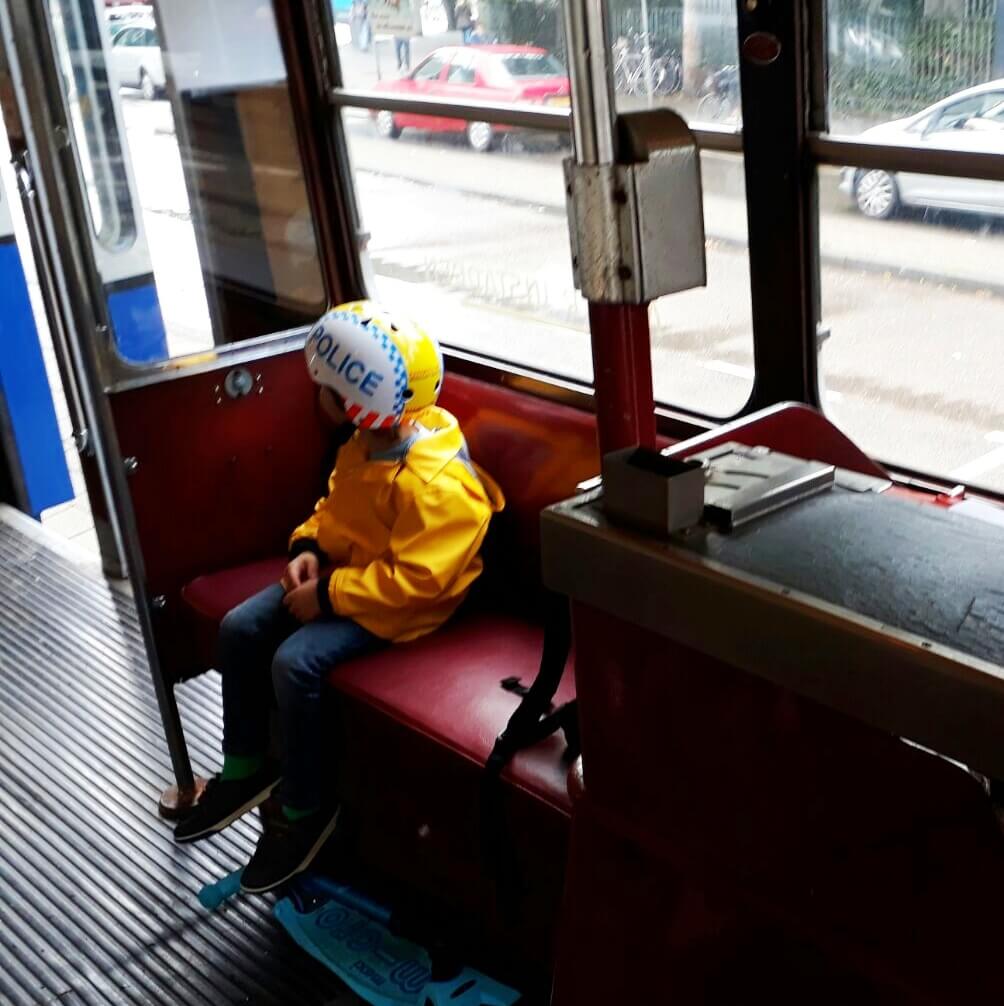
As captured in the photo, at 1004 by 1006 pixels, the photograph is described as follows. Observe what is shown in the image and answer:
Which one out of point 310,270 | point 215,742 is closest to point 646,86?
point 310,270

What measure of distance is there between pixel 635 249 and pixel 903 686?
0.44m

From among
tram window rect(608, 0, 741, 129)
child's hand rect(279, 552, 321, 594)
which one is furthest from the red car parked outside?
child's hand rect(279, 552, 321, 594)

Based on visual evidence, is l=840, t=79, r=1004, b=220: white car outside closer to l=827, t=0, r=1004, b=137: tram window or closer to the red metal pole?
l=827, t=0, r=1004, b=137: tram window

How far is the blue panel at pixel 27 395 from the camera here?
5039 mm

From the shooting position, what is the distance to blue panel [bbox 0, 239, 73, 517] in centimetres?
504

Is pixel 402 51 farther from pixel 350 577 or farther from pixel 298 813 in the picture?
pixel 298 813

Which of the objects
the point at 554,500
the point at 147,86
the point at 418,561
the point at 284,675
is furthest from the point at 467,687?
the point at 147,86

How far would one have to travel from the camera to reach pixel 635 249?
3.88 feet

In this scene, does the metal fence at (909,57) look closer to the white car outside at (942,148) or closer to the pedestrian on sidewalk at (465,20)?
the white car outside at (942,148)

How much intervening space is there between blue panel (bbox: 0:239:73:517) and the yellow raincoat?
2.62 meters

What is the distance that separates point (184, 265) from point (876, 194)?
195 cm

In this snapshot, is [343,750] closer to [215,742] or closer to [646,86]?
[215,742]

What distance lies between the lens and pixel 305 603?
2.87 meters

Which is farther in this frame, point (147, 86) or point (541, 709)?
point (147, 86)
